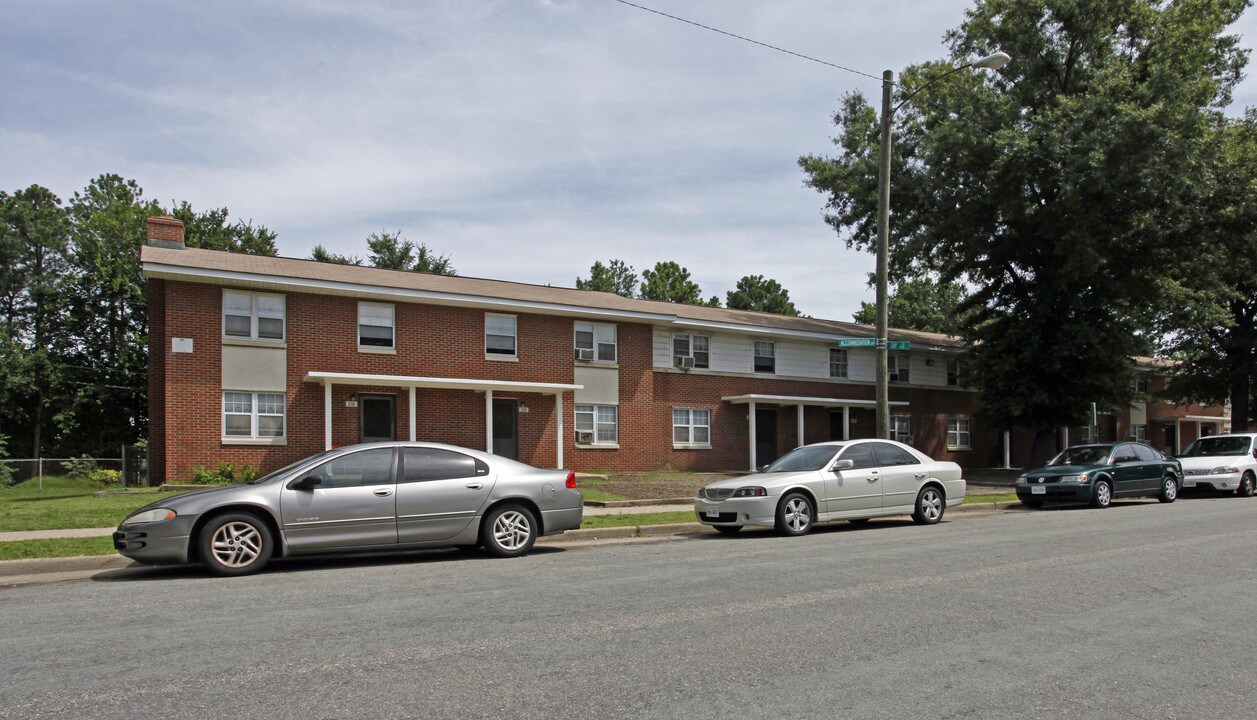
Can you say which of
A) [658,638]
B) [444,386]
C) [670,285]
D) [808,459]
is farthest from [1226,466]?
[670,285]

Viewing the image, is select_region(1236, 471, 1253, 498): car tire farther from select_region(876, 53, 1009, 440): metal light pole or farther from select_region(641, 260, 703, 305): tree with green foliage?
select_region(641, 260, 703, 305): tree with green foliage

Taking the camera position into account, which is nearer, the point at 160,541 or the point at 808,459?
the point at 160,541

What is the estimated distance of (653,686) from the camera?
5.19 meters

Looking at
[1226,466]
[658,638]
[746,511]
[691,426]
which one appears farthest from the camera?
[691,426]

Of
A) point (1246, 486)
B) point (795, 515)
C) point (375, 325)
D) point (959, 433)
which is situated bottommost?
point (1246, 486)

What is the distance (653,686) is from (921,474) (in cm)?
1077

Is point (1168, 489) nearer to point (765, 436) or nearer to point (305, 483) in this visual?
point (765, 436)

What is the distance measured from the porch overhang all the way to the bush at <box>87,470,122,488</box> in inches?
272

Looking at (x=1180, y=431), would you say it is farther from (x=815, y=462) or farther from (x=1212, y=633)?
(x=1212, y=633)

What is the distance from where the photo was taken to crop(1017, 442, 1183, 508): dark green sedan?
1862 centimetres

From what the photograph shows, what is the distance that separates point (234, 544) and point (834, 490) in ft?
27.8

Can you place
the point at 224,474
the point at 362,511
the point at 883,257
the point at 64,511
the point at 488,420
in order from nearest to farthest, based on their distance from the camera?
the point at 362,511, the point at 64,511, the point at 883,257, the point at 224,474, the point at 488,420

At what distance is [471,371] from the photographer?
25.8 meters

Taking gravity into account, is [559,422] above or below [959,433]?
above
